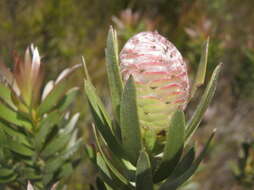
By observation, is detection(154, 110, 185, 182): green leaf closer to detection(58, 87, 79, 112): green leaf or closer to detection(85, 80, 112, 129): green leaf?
detection(85, 80, 112, 129): green leaf

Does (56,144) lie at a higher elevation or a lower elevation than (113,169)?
lower

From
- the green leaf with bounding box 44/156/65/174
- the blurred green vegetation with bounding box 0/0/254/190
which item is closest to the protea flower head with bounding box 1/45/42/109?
the green leaf with bounding box 44/156/65/174

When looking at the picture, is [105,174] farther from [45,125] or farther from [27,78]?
[27,78]

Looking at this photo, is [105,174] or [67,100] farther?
[67,100]

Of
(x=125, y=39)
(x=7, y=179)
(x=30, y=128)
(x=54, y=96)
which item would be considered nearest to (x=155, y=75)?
(x=54, y=96)

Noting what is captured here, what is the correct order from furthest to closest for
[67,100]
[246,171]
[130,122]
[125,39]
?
[125,39]
[246,171]
[67,100]
[130,122]

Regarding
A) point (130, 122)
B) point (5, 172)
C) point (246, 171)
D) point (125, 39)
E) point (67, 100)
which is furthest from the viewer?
point (125, 39)

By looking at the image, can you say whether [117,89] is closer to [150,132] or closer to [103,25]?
[150,132]
